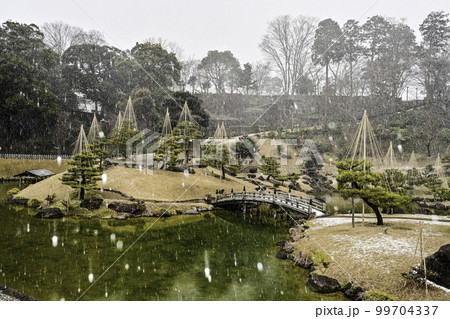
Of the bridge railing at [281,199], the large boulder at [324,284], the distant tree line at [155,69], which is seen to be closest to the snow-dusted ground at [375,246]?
the large boulder at [324,284]

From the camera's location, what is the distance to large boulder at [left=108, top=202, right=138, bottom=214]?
66.2ft

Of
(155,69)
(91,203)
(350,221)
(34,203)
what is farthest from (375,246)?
(155,69)

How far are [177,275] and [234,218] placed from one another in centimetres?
1056

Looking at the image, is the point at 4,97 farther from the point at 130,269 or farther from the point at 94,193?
the point at 130,269

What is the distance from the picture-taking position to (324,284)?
9.14 m

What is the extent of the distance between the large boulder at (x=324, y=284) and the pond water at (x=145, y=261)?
0.91 ft

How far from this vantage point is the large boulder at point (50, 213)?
736 inches

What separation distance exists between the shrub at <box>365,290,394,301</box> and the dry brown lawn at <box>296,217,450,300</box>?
50 cm

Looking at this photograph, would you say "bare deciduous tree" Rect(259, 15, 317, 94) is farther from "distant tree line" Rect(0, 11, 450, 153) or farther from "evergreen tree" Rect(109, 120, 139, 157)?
"evergreen tree" Rect(109, 120, 139, 157)

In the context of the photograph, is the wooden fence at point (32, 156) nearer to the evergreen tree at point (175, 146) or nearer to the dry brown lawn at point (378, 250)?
the evergreen tree at point (175, 146)

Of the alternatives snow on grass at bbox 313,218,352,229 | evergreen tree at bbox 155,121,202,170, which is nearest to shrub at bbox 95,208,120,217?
evergreen tree at bbox 155,121,202,170

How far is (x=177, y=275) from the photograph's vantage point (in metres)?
10.5

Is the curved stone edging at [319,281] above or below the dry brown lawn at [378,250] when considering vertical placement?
below
